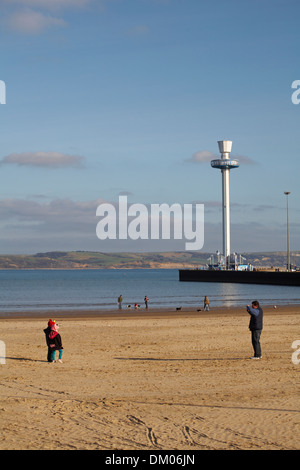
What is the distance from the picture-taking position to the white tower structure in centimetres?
11706

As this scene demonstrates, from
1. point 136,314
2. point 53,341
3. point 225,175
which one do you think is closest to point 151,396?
point 53,341

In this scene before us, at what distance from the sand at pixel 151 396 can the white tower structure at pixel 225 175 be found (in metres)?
94.9

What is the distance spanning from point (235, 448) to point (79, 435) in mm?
2521

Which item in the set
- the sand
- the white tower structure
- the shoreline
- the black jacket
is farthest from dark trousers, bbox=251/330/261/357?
the white tower structure

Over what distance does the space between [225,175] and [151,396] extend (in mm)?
109521

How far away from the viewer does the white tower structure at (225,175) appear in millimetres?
117062

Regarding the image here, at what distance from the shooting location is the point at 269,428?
31.6 feet

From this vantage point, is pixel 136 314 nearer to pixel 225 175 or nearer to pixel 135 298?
pixel 135 298

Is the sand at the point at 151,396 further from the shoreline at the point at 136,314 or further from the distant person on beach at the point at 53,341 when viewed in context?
the shoreline at the point at 136,314

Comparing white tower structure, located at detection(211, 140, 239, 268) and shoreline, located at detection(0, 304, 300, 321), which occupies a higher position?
white tower structure, located at detection(211, 140, 239, 268)

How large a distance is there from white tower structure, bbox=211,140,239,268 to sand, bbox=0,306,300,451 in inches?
3737

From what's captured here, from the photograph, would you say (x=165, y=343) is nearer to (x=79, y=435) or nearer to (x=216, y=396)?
(x=216, y=396)

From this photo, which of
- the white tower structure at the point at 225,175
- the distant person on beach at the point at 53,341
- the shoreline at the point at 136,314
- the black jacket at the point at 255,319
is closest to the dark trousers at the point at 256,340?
the black jacket at the point at 255,319

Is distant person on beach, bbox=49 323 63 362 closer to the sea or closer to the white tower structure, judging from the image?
the sea
